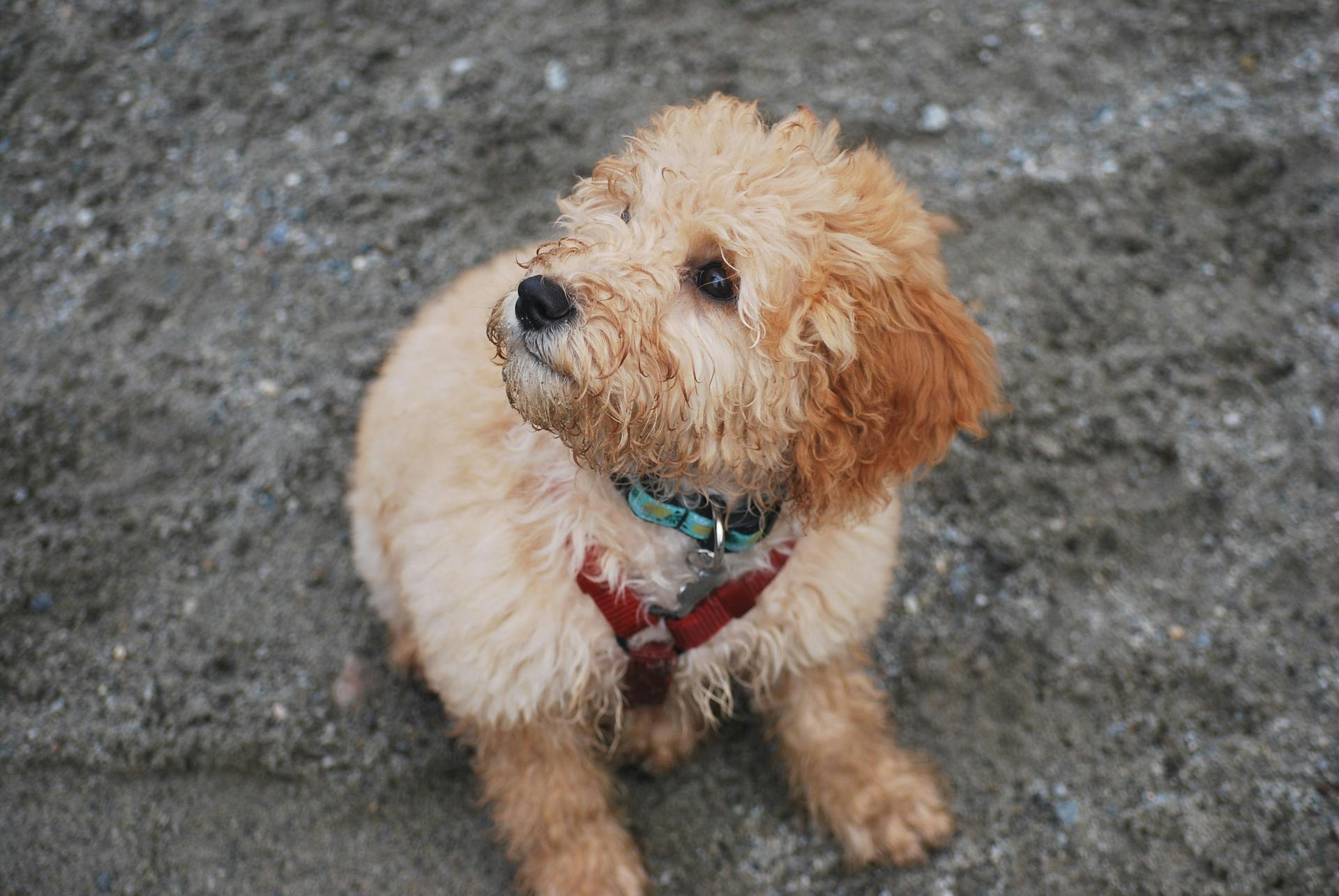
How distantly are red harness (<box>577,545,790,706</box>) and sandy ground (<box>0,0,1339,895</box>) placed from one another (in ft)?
2.83

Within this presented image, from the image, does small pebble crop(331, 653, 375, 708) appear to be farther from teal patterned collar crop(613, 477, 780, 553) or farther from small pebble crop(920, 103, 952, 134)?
small pebble crop(920, 103, 952, 134)

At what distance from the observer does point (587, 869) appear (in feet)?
8.86

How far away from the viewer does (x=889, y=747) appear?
2988 millimetres

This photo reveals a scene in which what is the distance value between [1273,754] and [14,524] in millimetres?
4190

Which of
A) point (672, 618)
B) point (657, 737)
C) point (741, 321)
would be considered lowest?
point (657, 737)

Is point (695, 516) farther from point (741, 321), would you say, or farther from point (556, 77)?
point (556, 77)

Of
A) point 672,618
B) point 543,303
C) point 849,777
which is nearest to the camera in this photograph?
point 543,303

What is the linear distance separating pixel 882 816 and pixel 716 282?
71.2 inches

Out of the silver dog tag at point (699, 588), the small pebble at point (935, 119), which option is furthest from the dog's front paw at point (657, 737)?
the small pebble at point (935, 119)

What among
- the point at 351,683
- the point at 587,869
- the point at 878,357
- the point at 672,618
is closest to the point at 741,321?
the point at 878,357

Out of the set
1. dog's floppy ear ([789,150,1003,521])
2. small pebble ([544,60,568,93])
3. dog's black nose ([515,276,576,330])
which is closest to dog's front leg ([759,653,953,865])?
dog's floppy ear ([789,150,1003,521])

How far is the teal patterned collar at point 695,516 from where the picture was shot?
7.13 feet

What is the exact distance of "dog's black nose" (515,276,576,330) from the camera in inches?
71.4

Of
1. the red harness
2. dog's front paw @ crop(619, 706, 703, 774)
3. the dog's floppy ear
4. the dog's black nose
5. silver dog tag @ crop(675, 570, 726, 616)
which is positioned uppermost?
the dog's black nose
